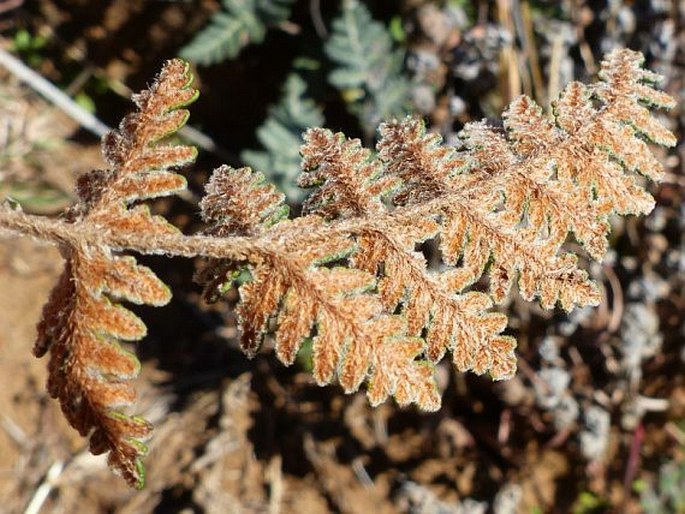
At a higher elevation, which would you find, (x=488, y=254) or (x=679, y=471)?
(x=488, y=254)

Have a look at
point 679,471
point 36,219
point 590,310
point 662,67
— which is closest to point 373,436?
point 590,310

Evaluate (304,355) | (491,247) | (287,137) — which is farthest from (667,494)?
(491,247)

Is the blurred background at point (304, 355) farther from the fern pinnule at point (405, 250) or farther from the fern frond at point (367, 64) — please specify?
the fern pinnule at point (405, 250)

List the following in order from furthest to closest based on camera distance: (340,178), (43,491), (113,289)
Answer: (43,491), (340,178), (113,289)

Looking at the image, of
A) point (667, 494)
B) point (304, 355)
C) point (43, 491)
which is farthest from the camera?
point (43, 491)

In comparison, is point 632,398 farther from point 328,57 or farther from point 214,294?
point 214,294

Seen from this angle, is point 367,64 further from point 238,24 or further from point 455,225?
point 455,225

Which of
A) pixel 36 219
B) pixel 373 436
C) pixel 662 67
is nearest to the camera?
pixel 36 219
